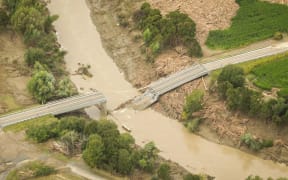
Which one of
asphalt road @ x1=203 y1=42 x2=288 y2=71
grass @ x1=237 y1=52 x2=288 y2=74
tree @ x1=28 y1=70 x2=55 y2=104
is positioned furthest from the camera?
asphalt road @ x1=203 y1=42 x2=288 y2=71

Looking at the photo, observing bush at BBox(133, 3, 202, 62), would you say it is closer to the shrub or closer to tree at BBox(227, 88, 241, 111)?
tree at BBox(227, 88, 241, 111)

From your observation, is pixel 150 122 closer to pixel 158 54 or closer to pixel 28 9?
pixel 158 54

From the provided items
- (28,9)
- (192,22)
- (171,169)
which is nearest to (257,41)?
(192,22)

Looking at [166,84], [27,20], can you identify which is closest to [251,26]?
[166,84]

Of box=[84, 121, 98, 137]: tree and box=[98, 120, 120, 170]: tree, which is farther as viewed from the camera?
box=[84, 121, 98, 137]: tree

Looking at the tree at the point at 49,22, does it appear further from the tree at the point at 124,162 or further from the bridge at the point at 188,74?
the tree at the point at 124,162

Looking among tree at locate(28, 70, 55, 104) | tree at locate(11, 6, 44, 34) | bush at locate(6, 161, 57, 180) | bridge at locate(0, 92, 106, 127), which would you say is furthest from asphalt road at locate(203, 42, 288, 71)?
bush at locate(6, 161, 57, 180)
